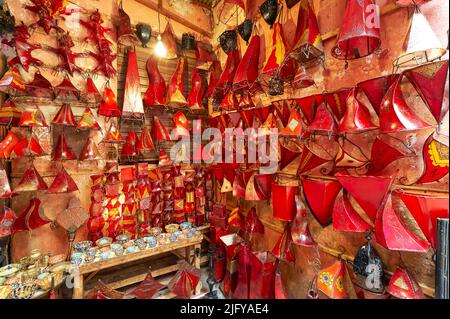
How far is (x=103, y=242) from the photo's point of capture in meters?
2.25

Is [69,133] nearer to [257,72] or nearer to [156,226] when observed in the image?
[156,226]

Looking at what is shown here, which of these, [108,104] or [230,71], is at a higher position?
[230,71]

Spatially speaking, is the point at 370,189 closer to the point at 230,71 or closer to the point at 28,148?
the point at 230,71

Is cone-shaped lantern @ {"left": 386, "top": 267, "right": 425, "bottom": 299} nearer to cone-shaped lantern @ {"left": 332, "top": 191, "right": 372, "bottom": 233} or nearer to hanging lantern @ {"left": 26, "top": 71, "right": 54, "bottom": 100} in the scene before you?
cone-shaped lantern @ {"left": 332, "top": 191, "right": 372, "bottom": 233}

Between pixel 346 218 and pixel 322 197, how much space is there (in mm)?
241

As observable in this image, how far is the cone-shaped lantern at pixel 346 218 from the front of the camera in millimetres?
1336

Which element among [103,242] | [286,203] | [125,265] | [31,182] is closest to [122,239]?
[103,242]

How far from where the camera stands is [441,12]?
1171mm

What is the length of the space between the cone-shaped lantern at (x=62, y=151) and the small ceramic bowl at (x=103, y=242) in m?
0.97

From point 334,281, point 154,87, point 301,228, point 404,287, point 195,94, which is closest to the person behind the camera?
point 404,287

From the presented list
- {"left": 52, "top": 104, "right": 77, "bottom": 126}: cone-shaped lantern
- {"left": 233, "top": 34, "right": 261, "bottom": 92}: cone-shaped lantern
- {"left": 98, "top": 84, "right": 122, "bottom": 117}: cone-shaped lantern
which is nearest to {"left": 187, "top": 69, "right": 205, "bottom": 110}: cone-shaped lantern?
{"left": 233, "top": 34, "right": 261, "bottom": 92}: cone-shaped lantern

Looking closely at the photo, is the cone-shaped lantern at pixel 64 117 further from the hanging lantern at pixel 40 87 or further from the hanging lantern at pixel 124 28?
the hanging lantern at pixel 124 28

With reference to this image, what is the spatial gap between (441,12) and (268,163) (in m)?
1.57
